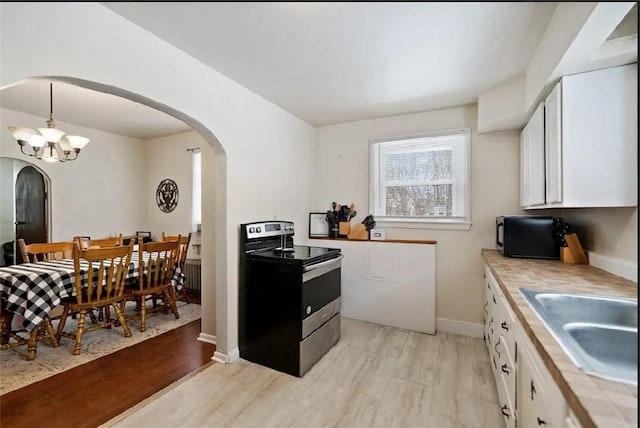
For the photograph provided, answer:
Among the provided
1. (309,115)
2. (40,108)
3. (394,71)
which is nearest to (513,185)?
(394,71)

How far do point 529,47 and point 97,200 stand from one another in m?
5.78

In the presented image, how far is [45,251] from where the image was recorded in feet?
10.3

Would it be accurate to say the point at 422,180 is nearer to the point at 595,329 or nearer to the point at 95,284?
the point at 595,329

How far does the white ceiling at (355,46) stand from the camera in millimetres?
1615

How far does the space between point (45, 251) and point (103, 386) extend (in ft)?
6.44

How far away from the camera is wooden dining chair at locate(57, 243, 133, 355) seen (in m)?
2.54

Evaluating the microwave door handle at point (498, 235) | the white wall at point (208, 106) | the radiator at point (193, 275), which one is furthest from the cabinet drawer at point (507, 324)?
the radiator at point (193, 275)

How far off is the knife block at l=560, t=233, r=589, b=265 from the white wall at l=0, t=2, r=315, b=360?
2.53m

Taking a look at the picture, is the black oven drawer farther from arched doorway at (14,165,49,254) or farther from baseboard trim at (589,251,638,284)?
arched doorway at (14,165,49,254)

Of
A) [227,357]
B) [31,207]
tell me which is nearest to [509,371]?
[227,357]

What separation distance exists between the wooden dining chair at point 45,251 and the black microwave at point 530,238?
4.62 m

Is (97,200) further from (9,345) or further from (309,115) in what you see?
(309,115)

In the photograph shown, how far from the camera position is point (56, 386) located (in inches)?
82.3

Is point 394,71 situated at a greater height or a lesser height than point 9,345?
greater
